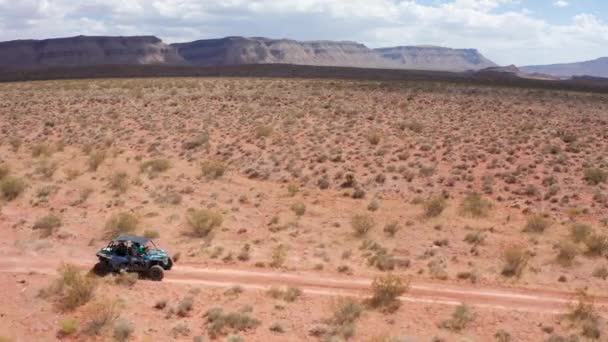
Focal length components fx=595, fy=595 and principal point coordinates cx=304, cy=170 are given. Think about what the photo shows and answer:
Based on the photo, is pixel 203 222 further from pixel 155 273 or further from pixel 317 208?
pixel 317 208

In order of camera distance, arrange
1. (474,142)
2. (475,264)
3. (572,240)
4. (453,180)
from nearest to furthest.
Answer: (475,264) < (572,240) < (453,180) < (474,142)

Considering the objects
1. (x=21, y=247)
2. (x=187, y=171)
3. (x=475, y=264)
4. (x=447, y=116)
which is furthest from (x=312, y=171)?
(x=447, y=116)

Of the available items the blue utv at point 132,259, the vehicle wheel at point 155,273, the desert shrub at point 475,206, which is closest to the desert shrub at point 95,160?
the blue utv at point 132,259

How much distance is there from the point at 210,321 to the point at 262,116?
32748mm

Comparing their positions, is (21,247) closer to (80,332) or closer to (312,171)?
(80,332)

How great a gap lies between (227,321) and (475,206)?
47.1ft

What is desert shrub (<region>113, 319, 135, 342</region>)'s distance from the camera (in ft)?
46.6

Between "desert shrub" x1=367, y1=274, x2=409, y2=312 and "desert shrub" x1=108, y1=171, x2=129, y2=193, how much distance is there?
15058mm

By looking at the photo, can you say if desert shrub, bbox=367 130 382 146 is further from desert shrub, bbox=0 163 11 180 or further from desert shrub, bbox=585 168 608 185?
desert shrub, bbox=0 163 11 180

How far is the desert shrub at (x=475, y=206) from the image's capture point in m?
25.3

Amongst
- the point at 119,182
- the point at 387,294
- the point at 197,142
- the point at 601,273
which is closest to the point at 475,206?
the point at 601,273

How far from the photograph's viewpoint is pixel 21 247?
20266mm

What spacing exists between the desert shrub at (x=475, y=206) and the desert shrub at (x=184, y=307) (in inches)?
541

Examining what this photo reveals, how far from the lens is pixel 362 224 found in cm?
2311
